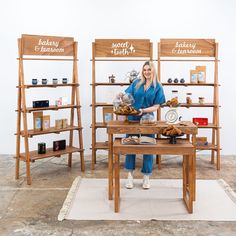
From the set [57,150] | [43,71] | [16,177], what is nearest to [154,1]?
[43,71]

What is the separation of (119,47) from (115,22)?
2.81ft

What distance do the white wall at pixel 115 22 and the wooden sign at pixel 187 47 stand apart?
648 millimetres

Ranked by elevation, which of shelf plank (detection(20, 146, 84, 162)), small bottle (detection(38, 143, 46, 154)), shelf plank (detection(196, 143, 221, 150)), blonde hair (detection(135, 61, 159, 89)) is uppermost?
blonde hair (detection(135, 61, 159, 89))

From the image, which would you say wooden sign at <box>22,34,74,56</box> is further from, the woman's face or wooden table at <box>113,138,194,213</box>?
wooden table at <box>113,138,194,213</box>

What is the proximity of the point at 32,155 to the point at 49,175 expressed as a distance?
39 cm

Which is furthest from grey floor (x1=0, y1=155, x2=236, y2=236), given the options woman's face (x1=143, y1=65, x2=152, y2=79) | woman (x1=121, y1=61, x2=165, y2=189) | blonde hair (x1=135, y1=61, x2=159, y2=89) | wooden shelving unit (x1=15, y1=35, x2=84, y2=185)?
woman's face (x1=143, y1=65, x2=152, y2=79)

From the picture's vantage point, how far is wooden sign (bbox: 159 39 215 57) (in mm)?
5883

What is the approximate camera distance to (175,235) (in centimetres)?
361

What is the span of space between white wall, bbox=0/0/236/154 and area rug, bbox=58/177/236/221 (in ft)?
7.46

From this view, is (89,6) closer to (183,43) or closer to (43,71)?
(43,71)

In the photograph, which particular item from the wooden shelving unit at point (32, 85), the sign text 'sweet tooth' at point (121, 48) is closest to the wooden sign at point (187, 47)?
the sign text 'sweet tooth' at point (121, 48)

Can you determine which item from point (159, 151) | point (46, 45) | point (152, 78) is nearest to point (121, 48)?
point (46, 45)

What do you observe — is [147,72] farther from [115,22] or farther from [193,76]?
[115,22]

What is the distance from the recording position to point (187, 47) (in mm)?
5891
